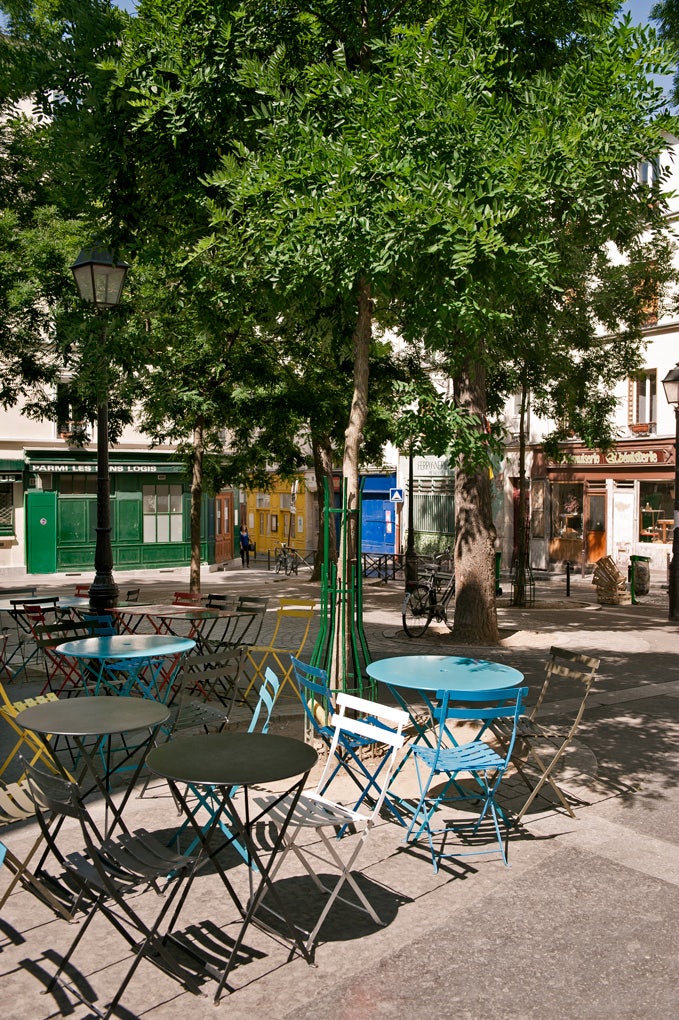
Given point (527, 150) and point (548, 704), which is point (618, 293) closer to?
point (548, 704)

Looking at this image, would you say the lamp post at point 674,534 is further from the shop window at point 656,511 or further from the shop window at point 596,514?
the shop window at point 596,514

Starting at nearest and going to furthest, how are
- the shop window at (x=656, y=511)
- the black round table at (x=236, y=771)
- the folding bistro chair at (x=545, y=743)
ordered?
1. the black round table at (x=236, y=771)
2. the folding bistro chair at (x=545, y=743)
3. the shop window at (x=656, y=511)

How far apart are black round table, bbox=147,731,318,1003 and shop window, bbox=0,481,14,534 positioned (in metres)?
24.6

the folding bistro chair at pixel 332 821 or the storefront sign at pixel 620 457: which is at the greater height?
the storefront sign at pixel 620 457

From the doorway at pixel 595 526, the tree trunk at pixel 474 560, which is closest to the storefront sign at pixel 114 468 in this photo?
the doorway at pixel 595 526

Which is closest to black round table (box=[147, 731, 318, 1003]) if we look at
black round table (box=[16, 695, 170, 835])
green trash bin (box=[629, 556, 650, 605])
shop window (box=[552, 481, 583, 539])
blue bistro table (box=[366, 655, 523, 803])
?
black round table (box=[16, 695, 170, 835])

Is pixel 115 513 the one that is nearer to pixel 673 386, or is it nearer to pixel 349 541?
pixel 673 386

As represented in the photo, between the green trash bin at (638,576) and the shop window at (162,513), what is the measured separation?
50.4ft

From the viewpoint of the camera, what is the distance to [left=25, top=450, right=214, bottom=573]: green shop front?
27.6 m

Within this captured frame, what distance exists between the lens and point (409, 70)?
6.12 m

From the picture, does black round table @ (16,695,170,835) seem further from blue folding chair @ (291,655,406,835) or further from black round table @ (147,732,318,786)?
blue folding chair @ (291,655,406,835)

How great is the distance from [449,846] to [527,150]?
14.8 ft

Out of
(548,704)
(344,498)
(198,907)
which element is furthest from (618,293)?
(198,907)

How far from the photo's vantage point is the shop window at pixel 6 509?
27.3m
